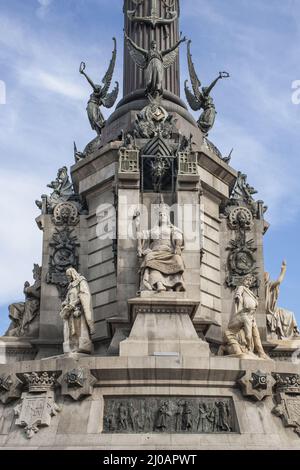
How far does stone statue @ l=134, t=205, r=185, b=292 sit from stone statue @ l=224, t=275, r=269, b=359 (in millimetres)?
1755

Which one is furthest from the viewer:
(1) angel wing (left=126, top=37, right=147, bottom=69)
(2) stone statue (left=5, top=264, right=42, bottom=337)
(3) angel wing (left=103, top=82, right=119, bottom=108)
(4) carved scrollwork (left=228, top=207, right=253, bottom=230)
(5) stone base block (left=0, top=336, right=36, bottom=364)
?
(3) angel wing (left=103, top=82, right=119, bottom=108)

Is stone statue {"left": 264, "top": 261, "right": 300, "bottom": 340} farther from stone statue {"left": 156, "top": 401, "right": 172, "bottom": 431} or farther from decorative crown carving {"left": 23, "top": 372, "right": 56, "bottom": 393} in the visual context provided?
decorative crown carving {"left": 23, "top": 372, "right": 56, "bottom": 393}

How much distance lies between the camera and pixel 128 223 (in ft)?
84.0

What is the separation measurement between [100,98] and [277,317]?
11.1 m

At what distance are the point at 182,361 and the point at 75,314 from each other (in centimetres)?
392

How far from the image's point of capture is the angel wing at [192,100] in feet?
103

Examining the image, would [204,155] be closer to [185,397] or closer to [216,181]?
[216,181]

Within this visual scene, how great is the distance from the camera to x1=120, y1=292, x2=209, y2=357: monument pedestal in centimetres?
2175

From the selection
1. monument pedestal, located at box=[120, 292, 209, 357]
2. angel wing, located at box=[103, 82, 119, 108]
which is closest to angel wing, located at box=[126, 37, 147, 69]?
angel wing, located at box=[103, 82, 119, 108]

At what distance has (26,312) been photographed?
27641 mm

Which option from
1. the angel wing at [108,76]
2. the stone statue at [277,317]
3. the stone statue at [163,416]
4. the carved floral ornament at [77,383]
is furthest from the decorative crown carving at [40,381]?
the angel wing at [108,76]

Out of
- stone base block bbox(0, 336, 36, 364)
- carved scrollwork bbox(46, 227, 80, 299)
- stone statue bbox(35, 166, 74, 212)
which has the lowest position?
stone base block bbox(0, 336, 36, 364)

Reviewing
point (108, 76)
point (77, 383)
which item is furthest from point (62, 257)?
point (108, 76)
